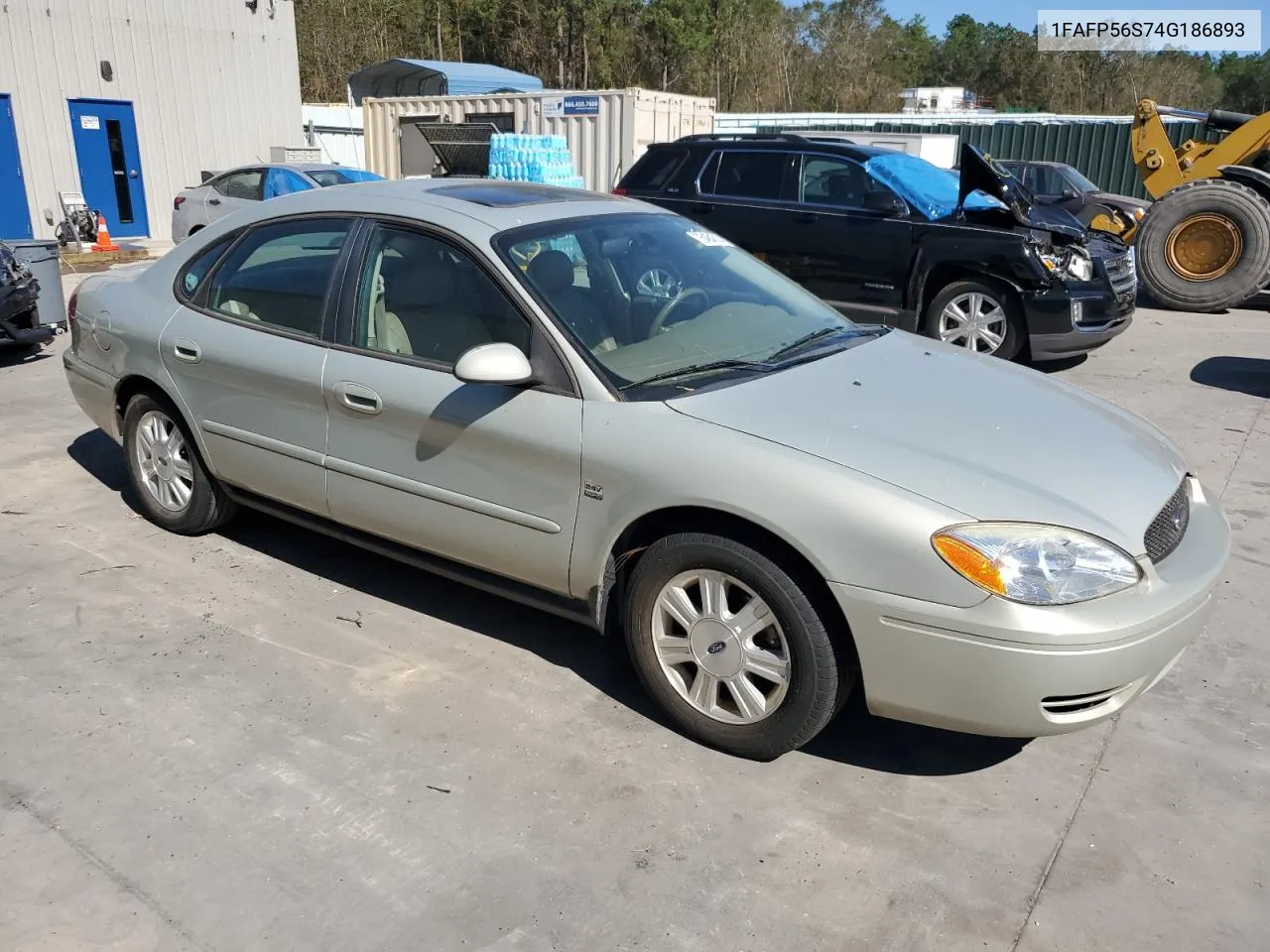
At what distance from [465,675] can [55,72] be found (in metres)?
16.9

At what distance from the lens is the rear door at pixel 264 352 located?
400 cm

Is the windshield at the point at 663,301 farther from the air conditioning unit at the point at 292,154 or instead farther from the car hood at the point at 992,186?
the air conditioning unit at the point at 292,154

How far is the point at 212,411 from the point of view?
4359mm

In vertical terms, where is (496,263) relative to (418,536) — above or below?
above

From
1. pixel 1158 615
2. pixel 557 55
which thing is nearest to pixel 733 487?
pixel 1158 615

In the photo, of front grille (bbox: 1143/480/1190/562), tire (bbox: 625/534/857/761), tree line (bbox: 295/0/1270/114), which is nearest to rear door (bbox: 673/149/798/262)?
front grille (bbox: 1143/480/1190/562)

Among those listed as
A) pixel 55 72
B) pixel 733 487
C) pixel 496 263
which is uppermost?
pixel 55 72

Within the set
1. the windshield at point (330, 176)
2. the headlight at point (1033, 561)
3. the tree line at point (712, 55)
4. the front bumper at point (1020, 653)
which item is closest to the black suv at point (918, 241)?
the front bumper at point (1020, 653)

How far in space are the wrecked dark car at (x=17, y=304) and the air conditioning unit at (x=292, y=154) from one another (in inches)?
463

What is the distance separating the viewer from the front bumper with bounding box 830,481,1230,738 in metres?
2.68

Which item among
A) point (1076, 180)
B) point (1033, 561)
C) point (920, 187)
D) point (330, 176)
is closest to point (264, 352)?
point (1033, 561)

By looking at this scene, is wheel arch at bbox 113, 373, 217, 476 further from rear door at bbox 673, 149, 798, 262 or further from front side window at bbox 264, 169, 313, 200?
front side window at bbox 264, 169, 313, 200

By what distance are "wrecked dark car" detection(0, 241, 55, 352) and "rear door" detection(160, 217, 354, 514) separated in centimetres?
438

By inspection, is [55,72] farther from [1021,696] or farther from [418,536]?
[1021,696]
